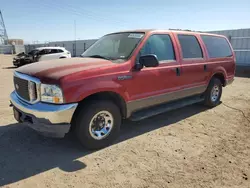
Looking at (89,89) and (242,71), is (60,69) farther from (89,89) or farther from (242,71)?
(242,71)

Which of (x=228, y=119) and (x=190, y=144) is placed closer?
(x=190, y=144)

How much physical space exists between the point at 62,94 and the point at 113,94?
37.3 inches

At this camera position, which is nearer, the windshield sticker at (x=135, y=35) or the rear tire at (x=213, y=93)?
the windshield sticker at (x=135, y=35)

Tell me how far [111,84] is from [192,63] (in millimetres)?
2462

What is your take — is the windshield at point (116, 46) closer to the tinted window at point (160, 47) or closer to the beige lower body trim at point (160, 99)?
the tinted window at point (160, 47)

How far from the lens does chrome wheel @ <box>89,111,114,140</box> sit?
354 centimetres

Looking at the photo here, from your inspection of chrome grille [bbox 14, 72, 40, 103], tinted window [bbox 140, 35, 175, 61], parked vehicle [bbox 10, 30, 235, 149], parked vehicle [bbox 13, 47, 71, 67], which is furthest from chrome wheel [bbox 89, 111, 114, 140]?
parked vehicle [bbox 13, 47, 71, 67]

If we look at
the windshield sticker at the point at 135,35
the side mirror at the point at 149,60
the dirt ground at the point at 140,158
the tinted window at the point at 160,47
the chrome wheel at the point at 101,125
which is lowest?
the dirt ground at the point at 140,158

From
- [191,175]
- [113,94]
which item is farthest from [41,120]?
[191,175]

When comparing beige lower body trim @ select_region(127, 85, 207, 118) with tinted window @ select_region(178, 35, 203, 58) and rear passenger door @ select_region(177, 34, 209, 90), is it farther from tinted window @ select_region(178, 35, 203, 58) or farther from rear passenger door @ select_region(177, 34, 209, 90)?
tinted window @ select_region(178, 35, 203, 58)

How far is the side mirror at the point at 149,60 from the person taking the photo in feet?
12.4

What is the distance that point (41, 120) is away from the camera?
3.10m

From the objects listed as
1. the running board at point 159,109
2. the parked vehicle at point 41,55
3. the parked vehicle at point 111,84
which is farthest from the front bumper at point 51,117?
the parked vehicle at point 41,55

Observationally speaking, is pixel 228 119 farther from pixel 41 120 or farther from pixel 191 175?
pixel 41 120
